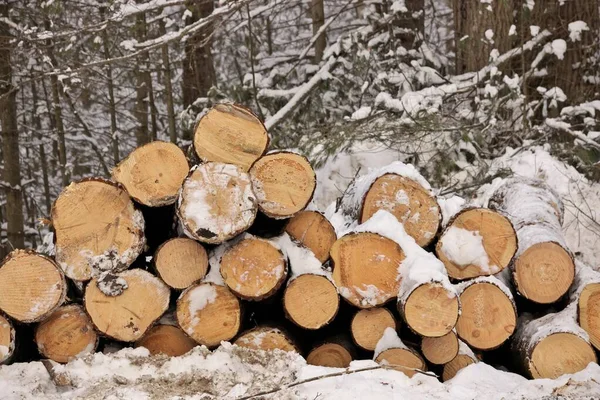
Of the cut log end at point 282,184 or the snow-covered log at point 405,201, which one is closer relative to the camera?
the cut log end at point 282,184

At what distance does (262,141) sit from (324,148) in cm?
296

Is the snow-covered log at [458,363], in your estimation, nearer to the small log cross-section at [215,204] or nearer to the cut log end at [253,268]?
the cut log end at [253,268]

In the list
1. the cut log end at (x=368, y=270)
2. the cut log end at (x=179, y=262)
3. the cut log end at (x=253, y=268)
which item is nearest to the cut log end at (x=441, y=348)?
the cut log end at (x=368, y=270)

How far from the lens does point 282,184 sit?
10.5ft

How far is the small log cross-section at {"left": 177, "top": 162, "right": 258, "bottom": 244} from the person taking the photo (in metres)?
3.04

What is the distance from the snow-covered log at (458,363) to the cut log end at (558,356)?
0.30 meters

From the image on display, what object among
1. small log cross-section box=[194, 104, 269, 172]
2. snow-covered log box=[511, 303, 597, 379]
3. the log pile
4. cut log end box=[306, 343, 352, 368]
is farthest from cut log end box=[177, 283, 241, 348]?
snow-covered log box=[511, 303, 597, 379]

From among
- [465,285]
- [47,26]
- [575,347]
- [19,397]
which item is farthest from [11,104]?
[575,347]

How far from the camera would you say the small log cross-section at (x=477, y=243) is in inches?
129

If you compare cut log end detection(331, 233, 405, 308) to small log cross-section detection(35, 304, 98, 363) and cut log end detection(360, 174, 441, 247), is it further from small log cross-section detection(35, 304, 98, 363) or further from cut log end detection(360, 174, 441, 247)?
small log cross-section detection(35, 304, 98, 363)

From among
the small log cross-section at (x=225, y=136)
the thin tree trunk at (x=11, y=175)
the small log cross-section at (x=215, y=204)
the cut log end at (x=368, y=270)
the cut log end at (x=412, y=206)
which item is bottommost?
the thin tree trunk at (x=11, y=175)

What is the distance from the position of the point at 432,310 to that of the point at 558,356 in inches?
28.9

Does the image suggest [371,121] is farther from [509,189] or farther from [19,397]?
[19,397]

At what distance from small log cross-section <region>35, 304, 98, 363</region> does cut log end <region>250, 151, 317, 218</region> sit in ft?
3.78
